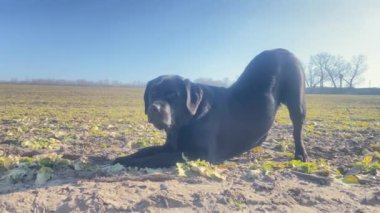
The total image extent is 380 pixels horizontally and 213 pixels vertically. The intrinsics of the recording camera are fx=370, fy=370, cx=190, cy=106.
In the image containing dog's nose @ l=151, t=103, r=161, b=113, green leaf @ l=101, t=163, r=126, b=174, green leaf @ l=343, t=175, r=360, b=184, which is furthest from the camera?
dog's nose @ l=151, t=103, r=161, b=113

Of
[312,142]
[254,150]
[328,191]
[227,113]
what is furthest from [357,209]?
[312,142]

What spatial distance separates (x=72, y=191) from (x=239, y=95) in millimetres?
3329

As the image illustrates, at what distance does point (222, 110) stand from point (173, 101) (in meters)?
0.88

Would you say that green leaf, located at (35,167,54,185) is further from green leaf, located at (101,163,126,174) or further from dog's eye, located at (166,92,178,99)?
dog's eye, located at (166,92,178,99)

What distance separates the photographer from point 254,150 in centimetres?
663

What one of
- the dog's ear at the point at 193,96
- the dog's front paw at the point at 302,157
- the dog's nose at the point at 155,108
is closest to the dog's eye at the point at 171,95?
the dog's ear at the point at 193,96

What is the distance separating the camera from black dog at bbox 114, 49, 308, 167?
515 centimetres

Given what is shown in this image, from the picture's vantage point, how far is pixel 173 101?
209 inches

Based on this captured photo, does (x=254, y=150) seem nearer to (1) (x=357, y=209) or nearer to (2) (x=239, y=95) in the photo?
(2) (x=239, y=95)

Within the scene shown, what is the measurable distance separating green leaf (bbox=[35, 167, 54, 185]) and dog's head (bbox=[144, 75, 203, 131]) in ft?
4.93

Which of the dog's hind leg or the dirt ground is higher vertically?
the dog's hind leg

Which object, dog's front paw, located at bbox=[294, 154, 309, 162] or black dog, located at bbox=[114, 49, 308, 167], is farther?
dog's front paw, located at bbox=[294, 154, 309, 162]

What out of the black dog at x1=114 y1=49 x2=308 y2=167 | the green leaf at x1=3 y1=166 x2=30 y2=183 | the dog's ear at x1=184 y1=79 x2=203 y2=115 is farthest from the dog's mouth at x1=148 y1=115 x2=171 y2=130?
the green leaf at x1=3 y1=166 x2=30 y2=183

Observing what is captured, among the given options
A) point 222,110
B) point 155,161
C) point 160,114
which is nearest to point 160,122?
point 160,114
